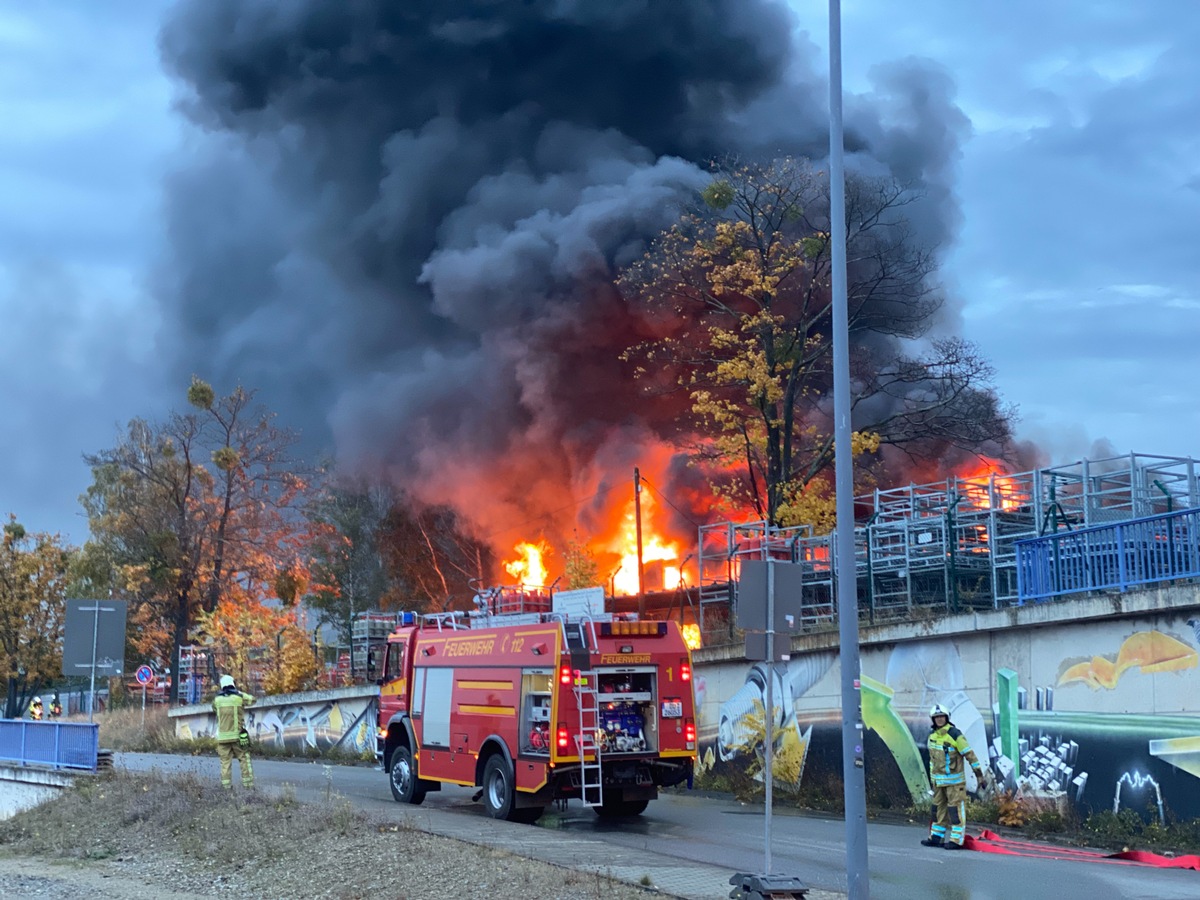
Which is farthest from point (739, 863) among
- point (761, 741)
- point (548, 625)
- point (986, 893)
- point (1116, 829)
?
point (761, 741)

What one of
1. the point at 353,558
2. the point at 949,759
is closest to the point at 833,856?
the point at 949,759

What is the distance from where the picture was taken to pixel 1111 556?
16.4 meters

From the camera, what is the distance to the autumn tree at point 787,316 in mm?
29391

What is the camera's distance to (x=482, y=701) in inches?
671

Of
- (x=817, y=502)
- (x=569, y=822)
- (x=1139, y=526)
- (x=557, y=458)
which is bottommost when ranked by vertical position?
(x=569, y=822)

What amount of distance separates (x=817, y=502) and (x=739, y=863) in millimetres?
16313

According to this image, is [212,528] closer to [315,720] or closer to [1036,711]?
[315,720]

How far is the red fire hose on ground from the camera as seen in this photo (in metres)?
13.5

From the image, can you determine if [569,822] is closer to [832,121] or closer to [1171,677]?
[1171,677]

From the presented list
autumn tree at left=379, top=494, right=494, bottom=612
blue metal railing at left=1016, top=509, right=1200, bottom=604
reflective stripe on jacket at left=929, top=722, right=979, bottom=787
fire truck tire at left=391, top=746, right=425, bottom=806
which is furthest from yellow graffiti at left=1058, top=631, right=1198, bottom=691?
autumn tree at left=379, top=494, right=494, bottom=612

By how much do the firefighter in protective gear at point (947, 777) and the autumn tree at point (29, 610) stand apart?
48548 millimetres

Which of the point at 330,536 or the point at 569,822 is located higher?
the point at 330,536

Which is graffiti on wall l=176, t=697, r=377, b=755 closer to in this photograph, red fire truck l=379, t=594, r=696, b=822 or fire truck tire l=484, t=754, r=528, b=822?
red fire truck l=379, t=594, r=696, b=822

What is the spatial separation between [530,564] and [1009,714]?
2734 centimetres
